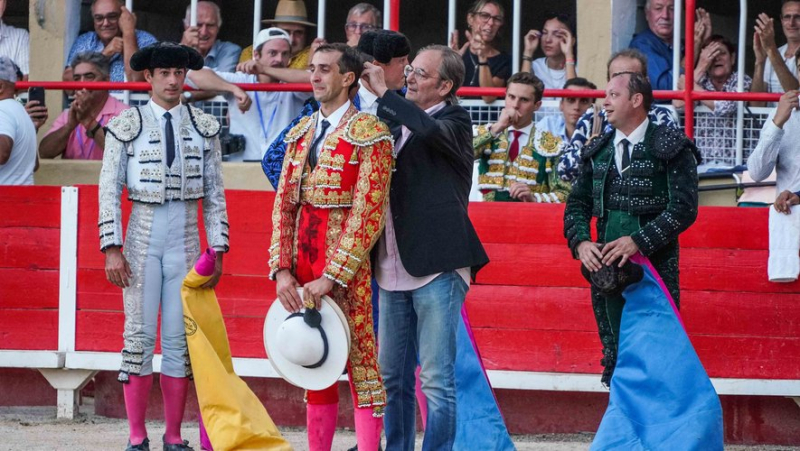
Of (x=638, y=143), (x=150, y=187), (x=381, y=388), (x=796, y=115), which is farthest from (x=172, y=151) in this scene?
(x=796, y=115)

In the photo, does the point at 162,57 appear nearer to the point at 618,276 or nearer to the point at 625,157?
the point at 625,157

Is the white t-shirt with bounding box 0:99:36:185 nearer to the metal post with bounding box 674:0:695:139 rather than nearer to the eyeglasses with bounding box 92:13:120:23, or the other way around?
the eyeglasses with bounding box 92:13:120:23

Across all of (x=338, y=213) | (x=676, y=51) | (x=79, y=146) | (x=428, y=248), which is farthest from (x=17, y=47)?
(x=428, y=248)

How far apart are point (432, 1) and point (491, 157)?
176 inches

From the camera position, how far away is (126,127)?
527 cm

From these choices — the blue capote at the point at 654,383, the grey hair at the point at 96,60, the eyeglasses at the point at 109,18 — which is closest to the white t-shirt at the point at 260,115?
the grey hair at the point at 96,60

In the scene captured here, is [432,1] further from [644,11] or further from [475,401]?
[475,401]

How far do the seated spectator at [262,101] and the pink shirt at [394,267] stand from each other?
2.98 metres

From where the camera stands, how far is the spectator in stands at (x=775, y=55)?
7.06 metres

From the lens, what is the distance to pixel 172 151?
5301mm

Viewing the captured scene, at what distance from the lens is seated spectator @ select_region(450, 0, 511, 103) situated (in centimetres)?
771

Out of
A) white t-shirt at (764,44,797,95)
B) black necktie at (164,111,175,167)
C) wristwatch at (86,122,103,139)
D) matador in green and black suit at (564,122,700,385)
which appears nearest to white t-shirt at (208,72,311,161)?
wristwatch at (86,122,103,139)

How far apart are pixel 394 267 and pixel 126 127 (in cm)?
146

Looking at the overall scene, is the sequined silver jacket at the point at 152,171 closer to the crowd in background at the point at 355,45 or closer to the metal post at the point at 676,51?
the crowd in background at the point at 355,45
